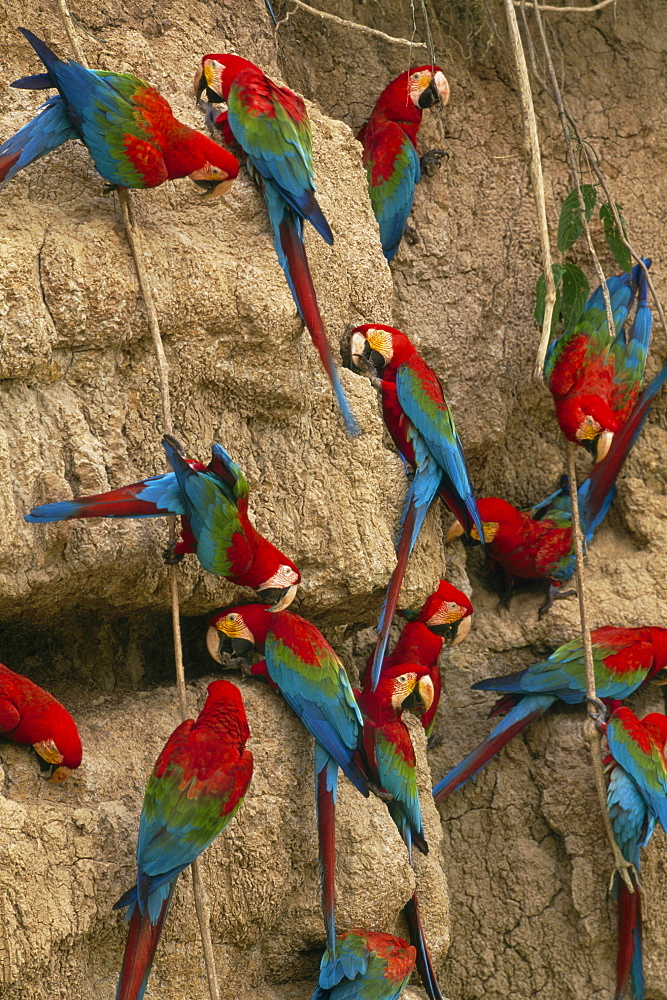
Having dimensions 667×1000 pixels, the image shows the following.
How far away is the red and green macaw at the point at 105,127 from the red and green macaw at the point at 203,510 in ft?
1.78

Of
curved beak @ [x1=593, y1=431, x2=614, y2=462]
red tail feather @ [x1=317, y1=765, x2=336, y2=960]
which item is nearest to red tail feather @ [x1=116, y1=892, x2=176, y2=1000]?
red tail feather @ [x1=317, y1=765, x2=336, y2=960]

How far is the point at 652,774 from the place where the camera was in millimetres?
2676

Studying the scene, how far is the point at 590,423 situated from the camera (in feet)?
9.36

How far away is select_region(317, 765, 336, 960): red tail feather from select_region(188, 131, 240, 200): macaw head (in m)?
1.24

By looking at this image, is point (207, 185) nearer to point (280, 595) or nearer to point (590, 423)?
point (280, 595)

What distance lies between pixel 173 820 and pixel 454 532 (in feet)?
4.51

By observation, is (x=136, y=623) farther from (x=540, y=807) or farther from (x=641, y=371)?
(x=641, y=371)

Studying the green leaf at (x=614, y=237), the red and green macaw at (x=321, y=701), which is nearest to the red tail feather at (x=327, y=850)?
the red and green macaw at (x=321, y=701)

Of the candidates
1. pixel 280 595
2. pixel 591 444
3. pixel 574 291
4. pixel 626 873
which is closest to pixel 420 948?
pixel 626 873

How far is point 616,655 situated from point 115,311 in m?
1.49

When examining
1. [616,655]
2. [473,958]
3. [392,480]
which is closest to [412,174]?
[392,480]

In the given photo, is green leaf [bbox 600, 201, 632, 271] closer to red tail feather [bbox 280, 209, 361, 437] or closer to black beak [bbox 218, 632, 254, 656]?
red tail feather [bbox 280, 209, 361, 437]

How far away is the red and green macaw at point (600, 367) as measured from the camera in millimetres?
2871

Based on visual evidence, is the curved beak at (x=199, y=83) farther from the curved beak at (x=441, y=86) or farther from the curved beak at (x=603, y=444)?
the curved beak at (x=603, y=444)
